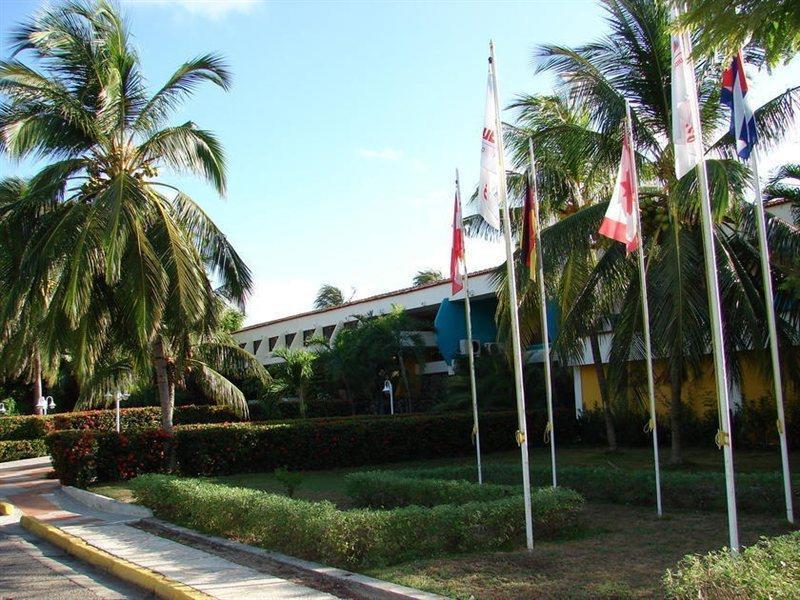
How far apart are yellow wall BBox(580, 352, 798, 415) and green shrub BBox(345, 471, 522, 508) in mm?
5873

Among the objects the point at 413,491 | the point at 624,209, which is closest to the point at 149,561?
the point at 413,491

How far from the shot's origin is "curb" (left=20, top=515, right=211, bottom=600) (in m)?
7.59

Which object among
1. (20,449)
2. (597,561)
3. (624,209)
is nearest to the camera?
(597,561)

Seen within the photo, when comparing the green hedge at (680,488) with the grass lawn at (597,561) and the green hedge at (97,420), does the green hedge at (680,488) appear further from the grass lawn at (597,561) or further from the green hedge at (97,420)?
the green hedge at (97,420)

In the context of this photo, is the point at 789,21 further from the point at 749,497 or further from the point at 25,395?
the point at 25,395

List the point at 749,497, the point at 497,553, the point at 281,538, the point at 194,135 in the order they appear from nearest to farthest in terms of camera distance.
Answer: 1. the point at 497,553
2. the point at 281,538
3. the point at 749,497
4. the point at 194,135

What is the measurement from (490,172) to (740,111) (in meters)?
3.27

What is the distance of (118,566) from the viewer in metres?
8.95

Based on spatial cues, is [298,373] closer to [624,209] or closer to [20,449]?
[20,449]

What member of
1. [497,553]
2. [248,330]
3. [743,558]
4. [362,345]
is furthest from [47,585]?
[248,330]

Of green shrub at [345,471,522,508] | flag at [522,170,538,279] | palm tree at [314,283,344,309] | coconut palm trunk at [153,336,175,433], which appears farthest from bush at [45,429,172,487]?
palm tree at [314,283,344,309]

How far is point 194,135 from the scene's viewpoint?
16.8 m

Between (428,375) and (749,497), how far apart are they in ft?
80.9

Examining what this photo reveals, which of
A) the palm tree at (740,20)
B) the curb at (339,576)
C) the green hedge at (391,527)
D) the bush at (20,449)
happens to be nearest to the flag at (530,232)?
the green hedge at (391,527)
